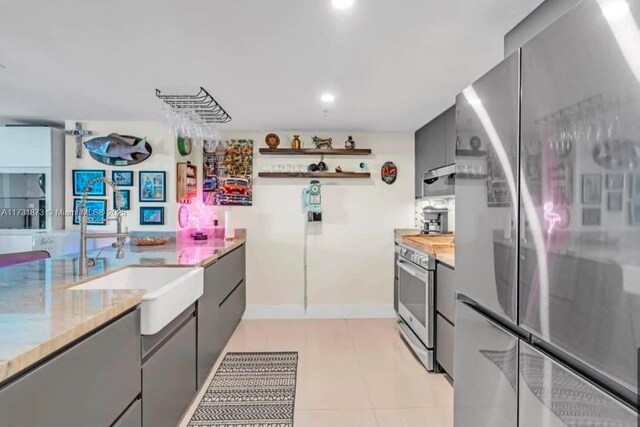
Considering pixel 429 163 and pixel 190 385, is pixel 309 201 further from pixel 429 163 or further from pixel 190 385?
pixel 190 385

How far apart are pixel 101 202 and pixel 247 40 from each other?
289 cm

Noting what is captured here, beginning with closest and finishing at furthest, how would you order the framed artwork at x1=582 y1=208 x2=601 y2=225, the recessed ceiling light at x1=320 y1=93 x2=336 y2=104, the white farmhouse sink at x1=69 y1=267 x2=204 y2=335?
the framed artwork at x1=582 y1=208 x2=601 y2=225
the white farmhouse sink at x1=69 y1=267 x2=204 y2=335
the recessed ceiling light at x1=320 y1=93 x2=336 y2=104

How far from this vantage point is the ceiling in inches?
69.6

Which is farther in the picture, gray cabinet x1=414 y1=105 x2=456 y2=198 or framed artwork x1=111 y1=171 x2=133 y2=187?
framed artwork x1=111 y1=171 x2=133 y2=187

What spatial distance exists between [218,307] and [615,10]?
2.91 metres

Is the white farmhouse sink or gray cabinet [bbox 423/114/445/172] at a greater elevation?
gray cabinet [bbox 423/114/445/172]

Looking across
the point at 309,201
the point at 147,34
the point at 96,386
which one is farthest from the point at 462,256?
the point at 309,201

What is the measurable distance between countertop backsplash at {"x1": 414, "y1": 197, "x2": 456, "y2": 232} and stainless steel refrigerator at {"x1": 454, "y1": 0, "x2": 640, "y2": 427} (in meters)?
2.41

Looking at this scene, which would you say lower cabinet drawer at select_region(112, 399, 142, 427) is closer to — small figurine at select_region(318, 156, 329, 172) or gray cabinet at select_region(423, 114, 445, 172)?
gray cabinet at select_region(423, 114, 445, 172)

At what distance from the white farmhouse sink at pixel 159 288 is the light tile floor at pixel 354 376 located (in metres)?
0.86

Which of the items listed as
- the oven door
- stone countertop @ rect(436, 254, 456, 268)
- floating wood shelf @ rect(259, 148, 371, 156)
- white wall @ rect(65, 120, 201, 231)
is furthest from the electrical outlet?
stone countertop @ rect(436, 254, 456, 268)

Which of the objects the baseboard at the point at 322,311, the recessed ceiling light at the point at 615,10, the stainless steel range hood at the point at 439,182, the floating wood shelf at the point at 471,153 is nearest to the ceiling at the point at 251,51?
the stainless steel range hood at the point at 439,182

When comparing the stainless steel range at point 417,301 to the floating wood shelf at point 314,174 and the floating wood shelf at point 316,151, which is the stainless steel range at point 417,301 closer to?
the floating wood shelf at point 314,174

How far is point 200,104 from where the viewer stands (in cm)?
317
